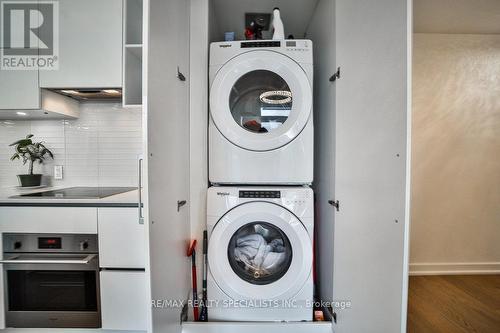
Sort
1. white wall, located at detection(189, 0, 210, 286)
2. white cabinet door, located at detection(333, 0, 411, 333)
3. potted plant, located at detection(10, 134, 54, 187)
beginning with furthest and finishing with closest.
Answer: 1. potted plant, located at detection(10, 134, 54, 187)
2. white wall, located at detection(189, 0, 210, 286)
3. white cabinet door, located at detection(333, 0, 411, 333)

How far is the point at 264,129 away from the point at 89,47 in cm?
130

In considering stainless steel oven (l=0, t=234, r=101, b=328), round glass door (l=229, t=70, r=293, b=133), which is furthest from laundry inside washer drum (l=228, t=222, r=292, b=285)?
stainless steel oven (l=0, t=234, r=101, b=328)

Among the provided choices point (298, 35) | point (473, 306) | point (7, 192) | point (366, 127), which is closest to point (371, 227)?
point (366, 127)

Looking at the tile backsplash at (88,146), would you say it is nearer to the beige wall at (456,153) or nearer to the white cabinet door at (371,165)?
the white cabinet door at (371,165)

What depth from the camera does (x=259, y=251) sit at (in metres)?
1.38

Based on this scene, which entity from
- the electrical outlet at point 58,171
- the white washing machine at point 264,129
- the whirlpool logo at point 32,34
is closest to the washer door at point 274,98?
the white washing machine at point 264,129

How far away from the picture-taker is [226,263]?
1292 mm

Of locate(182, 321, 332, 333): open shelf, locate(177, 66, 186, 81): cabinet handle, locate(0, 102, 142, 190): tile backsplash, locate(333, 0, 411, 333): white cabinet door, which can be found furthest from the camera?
locate(0, 102, 142, 190): tile backsplash

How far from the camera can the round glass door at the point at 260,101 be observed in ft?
4.47

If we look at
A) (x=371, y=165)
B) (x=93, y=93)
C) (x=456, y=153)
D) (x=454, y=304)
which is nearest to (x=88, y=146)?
(x=93, y=93)

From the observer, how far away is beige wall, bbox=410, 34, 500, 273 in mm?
2170

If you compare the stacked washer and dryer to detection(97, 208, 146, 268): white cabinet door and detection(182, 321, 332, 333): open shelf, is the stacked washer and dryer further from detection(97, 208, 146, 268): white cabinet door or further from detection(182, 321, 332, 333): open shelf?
detection(97, 208, 146, 268): white cabinet door

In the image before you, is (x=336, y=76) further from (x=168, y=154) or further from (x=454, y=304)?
(x=454, y=304)

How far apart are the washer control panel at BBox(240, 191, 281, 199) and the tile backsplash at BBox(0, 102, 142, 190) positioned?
1073mm
